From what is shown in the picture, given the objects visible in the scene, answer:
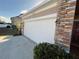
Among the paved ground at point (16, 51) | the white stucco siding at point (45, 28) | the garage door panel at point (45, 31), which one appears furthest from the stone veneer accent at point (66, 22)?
the paved ground at point (16, 51)

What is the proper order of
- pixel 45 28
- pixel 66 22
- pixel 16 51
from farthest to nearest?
pixel 45 28
pixel 16 51
pixel 66 22

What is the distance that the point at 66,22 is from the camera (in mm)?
4723

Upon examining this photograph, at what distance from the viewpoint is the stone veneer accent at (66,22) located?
4.42 metres

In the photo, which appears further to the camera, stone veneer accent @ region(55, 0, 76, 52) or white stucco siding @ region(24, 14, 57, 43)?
white stucco siding @ region(24, 14, 57, 43)

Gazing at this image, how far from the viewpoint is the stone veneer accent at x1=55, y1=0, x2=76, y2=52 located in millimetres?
4418

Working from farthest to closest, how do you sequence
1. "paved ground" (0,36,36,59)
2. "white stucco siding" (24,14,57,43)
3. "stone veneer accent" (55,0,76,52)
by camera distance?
"white stucco siding" (24,14,57,43), "paved ground" (0,36,36,59), "stone veneer accent" (55,0,76,52)

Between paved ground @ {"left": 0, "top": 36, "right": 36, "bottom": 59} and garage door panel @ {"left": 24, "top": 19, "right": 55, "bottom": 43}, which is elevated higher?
garage door panel @ {"left": 24, "top": 19, "right": 55, "bottom": 43}

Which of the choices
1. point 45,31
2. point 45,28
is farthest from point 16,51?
point 45,28

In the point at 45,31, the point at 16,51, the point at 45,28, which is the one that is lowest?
the point at 16,51

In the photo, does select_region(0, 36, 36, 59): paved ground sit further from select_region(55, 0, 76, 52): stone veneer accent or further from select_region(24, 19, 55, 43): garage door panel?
select_region(55, 0, 76, 52): stone veneer accent

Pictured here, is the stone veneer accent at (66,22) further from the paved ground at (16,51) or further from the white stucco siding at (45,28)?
the paved ground at (16,51)

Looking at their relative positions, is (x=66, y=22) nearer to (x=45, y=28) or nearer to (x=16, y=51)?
(x=45, y=28)

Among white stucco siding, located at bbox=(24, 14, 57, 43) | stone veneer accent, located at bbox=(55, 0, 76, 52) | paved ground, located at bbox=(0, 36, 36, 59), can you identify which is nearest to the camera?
stone veneer accent, located at bbox=(55, 0, 76, 52)

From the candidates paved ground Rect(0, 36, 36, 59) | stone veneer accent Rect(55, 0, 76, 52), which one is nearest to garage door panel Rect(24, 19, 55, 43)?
paved ground Rect(0, 36, 36, 59)
